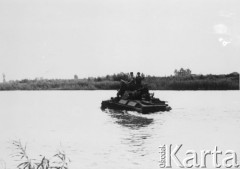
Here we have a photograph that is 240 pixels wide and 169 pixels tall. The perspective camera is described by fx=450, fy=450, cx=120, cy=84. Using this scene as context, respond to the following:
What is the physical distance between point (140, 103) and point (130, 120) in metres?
1.50

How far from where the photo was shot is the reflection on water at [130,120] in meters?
23.5

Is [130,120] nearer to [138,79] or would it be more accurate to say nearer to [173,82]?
[138,79]

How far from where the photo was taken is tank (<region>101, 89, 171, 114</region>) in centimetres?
2611

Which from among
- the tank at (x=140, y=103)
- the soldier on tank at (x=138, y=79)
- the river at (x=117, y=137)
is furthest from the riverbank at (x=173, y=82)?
the river at (x=117, y=137)

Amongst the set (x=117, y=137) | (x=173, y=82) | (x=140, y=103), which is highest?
(x=173, y=82)

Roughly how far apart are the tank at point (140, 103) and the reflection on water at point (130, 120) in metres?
0.43

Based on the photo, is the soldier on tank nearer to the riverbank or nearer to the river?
the river

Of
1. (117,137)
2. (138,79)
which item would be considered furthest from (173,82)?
(117,137)

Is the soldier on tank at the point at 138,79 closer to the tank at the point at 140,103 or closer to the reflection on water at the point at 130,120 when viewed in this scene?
the tank at the point at 140,103

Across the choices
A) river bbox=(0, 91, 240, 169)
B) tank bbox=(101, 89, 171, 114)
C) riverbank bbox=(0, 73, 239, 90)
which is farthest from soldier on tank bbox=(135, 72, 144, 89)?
riverbank bbox=(0, 73, 239, 90)

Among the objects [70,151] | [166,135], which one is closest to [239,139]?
[166,135]

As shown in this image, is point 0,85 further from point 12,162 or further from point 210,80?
point 12,162

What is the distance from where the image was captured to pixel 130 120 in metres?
25.8

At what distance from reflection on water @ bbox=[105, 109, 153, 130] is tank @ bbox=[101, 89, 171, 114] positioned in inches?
16.8
